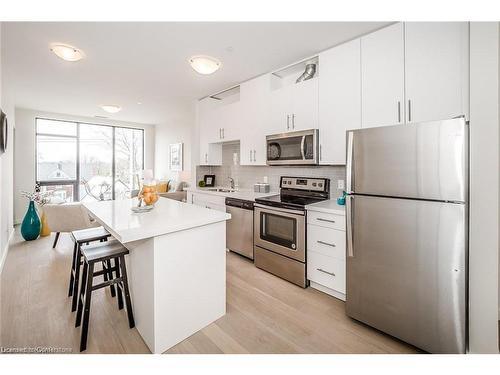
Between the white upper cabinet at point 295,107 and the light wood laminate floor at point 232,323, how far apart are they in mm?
1866

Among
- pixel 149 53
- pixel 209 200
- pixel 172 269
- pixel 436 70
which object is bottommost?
pixel 172 269

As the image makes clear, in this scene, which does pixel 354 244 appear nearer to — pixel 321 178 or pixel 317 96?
pixel 321 178

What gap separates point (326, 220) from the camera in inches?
89.1

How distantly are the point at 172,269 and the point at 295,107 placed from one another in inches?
88.6

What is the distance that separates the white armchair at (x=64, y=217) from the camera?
3.62 meters

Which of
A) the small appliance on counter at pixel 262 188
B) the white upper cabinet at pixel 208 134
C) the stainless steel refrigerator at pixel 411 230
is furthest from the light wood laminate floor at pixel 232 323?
the white upper cabinet at pixel 208 134

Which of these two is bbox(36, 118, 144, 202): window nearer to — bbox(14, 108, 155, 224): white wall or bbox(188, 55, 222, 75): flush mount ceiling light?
bbox(14, 108, 155, 224): white wall

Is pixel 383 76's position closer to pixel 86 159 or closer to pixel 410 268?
pixel 410 268

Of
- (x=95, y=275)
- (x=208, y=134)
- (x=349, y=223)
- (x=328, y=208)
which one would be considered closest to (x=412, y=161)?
(x=349, y=223)

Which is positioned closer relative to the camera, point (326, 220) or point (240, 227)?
point (326, 220)

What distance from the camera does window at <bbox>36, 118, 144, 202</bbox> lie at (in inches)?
221

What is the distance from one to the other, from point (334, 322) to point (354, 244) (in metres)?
0.70

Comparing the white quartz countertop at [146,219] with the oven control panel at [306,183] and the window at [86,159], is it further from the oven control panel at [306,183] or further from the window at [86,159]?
the window at [86,159]
